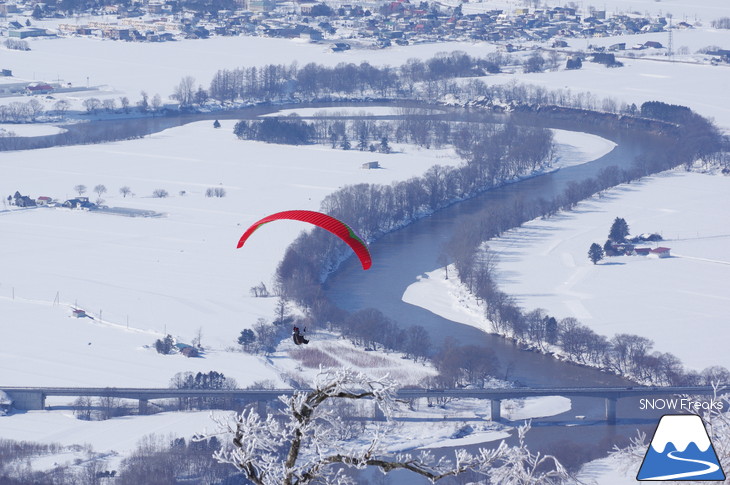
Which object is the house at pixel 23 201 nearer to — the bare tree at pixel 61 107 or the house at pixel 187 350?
the house at pixel 187 350

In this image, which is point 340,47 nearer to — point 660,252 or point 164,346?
point 660,252

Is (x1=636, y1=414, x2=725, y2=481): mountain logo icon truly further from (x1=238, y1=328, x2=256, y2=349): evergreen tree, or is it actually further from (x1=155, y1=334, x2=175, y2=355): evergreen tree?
(x1=238, y1=328, x2=256, y2=349): evergreen tree

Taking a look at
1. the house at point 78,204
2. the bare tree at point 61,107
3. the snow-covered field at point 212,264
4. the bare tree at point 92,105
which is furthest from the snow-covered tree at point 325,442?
the bare tree at point 92,105

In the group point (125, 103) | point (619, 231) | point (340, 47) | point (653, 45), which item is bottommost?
point (125, 103)

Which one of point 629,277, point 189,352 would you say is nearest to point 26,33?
point 629,277

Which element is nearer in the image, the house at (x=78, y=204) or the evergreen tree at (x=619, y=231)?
the evergreen tree at (x=619, y=231)

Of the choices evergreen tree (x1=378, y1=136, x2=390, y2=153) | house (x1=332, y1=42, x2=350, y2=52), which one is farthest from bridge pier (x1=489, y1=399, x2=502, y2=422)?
house (x1=332, y1=42, x2=350, y2=52)
